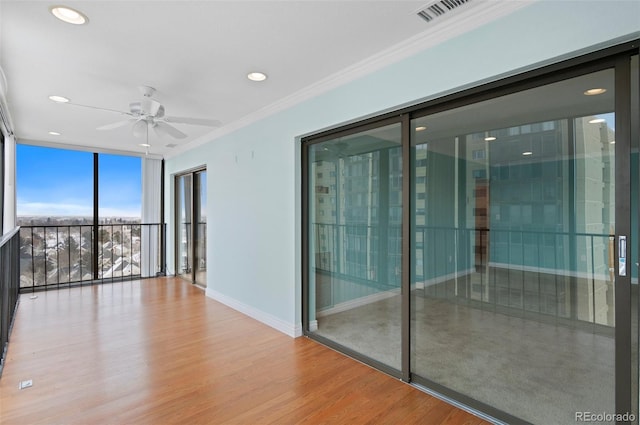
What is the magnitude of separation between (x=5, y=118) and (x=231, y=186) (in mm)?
2952

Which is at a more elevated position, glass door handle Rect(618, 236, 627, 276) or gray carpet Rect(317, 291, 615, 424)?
glass door handle Rect(618, 236, 627, 276)

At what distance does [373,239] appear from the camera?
2.99 m

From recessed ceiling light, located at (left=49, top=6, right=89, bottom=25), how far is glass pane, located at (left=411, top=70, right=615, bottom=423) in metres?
2.46

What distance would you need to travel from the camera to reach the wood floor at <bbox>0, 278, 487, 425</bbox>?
7.03ft

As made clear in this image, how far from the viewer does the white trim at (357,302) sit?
2.89m

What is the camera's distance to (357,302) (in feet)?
10.9

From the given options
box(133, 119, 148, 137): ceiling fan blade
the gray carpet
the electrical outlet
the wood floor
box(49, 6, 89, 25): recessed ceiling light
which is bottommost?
the wood floor

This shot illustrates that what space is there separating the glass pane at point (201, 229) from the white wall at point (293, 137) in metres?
0.33

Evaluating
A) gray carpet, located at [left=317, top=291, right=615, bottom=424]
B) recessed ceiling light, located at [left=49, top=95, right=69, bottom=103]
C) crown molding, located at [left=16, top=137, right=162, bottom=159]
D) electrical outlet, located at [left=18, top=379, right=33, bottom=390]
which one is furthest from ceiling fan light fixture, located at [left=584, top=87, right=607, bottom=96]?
crown molding, located at [left=16, top=137, right=162, bottom=159]

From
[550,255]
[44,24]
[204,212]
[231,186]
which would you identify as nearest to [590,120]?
[550,255]

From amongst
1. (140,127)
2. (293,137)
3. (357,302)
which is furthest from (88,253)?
(357,302)

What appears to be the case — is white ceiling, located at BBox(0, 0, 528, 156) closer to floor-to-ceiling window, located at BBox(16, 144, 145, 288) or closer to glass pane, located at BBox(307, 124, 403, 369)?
glass pane, located at BBox(307, 124, 403, 369)

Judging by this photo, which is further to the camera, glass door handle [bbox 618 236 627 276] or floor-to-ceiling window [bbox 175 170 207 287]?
floor-to-ceiling window [bbox 175 170 207 287]

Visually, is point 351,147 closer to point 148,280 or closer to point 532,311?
point 532,311
